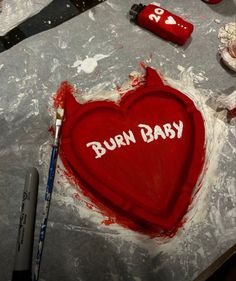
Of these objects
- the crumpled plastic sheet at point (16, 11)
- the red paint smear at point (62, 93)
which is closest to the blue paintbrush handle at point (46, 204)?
the red paint smear at point (62, 93)

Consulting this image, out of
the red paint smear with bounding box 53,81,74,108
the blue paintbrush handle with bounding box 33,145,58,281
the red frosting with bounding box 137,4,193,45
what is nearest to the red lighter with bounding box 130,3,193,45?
the red frosting with bounding box 137,4,193,45

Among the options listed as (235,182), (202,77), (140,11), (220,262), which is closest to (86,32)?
(140,11)

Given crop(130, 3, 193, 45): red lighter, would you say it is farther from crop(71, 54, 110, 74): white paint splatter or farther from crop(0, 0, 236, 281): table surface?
crop(71, 54, 110, 74): white paint splatter

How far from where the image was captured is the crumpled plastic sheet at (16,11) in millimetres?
969

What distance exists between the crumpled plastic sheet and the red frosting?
25 cm

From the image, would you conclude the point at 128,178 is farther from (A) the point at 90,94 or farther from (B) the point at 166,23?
(B) the point at 166,23

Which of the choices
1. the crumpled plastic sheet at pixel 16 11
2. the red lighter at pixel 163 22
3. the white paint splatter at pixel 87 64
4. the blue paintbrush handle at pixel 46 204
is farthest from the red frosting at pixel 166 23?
the blue paintbrush handle at pixel 46 204

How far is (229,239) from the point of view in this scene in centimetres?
84

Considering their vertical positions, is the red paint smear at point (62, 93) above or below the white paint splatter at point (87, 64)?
below

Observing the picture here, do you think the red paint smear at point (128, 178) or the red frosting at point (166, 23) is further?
the red frosting at point (166, 23)

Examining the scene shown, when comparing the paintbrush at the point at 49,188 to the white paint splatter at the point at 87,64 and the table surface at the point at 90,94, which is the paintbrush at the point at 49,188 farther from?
the white paint splatter at the point at 87,64

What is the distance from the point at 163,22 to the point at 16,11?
0.36 meters

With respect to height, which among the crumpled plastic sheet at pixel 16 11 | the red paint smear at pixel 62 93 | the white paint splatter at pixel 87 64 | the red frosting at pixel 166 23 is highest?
the crumpled plastic sheet at pixel 16 11

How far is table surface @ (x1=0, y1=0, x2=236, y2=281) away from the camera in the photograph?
2.65 feet
